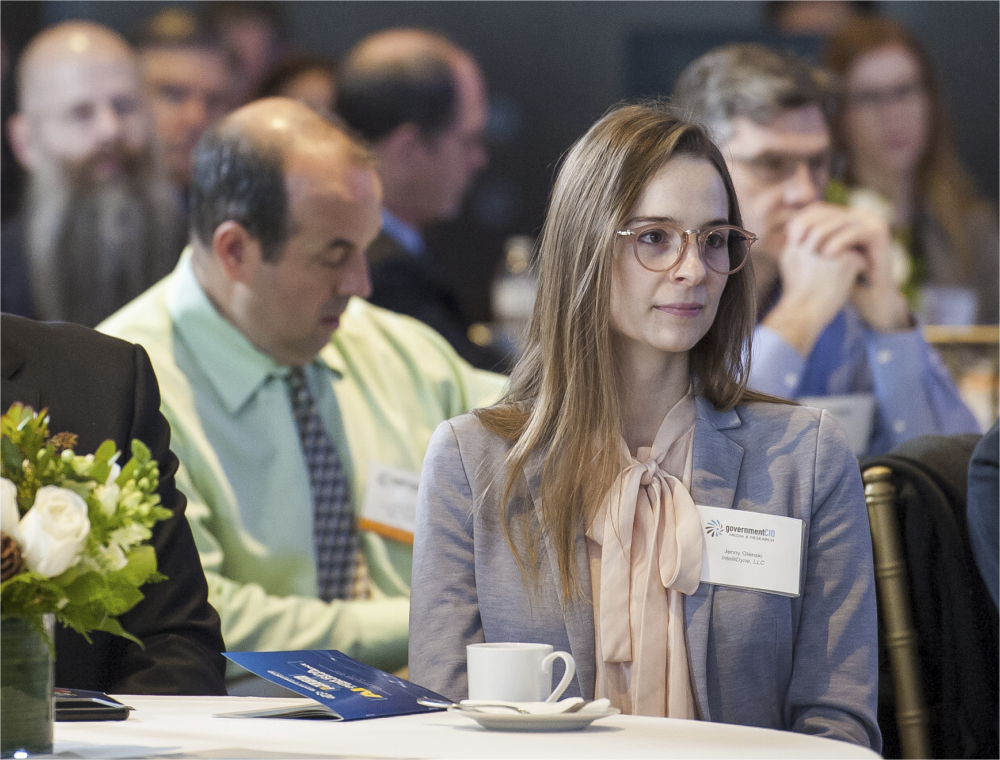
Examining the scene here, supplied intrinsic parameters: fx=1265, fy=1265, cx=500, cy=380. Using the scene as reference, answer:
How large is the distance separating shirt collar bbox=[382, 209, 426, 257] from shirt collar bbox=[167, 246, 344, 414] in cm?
142

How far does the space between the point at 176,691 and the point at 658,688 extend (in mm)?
634

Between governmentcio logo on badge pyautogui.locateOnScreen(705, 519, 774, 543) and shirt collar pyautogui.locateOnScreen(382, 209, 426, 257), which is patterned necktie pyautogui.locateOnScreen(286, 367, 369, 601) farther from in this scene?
shirt collar pyautogui.locateOnScreen(382, 209, 426, 257)

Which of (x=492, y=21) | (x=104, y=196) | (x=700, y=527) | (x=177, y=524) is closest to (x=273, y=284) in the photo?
(x=177, y=524)

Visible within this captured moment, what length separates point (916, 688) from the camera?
1.88 meters

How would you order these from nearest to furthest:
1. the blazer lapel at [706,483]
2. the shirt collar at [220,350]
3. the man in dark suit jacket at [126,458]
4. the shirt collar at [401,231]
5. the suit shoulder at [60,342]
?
the blazer lapel at [706,483]
the man in dark suit jacket at [126,458]
the suit shoulder at [60,342]
the shirt collar at [220,350]
the shirt collar at [401,231]

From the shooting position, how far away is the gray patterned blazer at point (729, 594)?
5.28ft

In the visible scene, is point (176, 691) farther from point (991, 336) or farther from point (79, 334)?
point (991, 336)

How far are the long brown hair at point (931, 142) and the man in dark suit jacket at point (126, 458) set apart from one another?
14.1 feet

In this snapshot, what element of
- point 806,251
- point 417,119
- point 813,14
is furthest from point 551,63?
point 806,251

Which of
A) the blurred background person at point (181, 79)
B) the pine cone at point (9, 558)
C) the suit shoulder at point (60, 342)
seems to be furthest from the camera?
the blurred background person at point (181, 79)

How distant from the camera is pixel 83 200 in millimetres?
4887

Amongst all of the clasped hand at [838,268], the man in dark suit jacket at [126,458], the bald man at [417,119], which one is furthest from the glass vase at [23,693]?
the bald man at [417,119]

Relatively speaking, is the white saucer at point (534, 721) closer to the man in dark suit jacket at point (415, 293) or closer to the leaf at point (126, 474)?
the leaf at point (126, 474)

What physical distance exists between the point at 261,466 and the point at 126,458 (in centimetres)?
77
